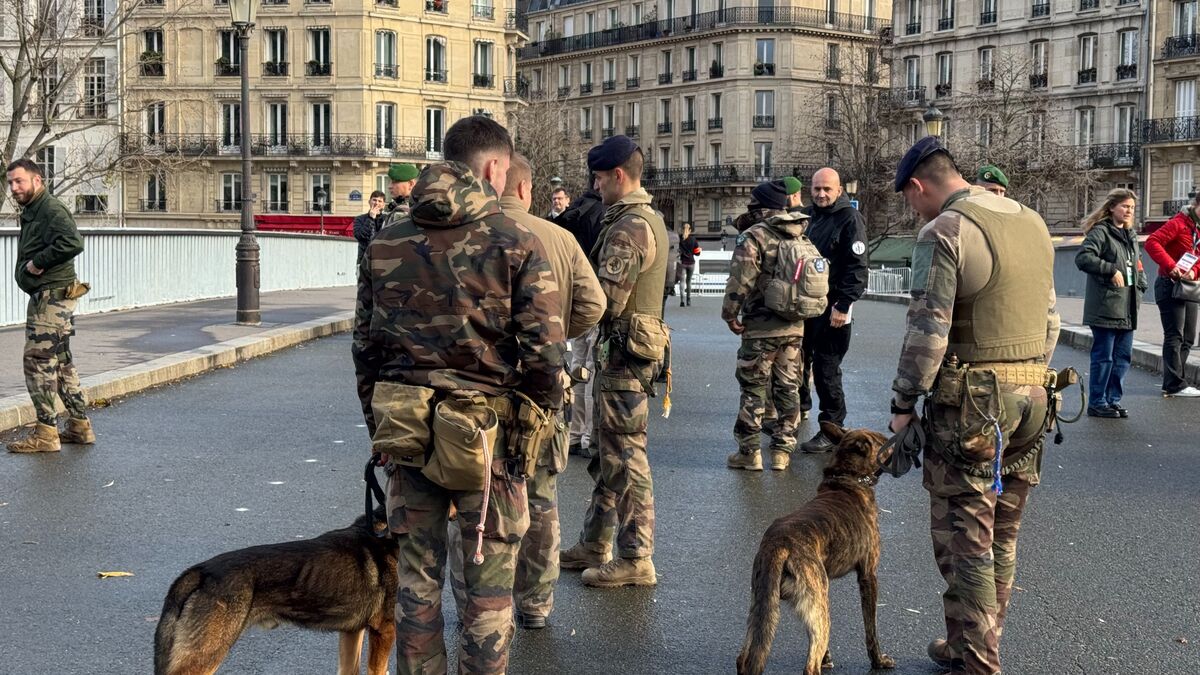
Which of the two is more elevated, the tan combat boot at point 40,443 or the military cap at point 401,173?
the military cap at point 401,173

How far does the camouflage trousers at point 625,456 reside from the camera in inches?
248

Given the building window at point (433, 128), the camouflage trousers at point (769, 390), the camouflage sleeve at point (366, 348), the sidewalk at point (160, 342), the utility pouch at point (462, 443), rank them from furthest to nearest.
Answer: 1. the building window at point (433, 128)
2. the sidewalk at point (160, 342)
3. the camouflage trousers at point (769, 390)
4. the camouflage sleeve at point (366, 348)
5. the utility pouch at point (462, 443)

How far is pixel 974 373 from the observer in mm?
4938

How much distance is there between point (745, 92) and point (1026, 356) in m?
80.6

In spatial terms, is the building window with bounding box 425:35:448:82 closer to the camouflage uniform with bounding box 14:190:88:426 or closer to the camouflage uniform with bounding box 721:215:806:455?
the camouflage uniform with bounding box 14:190:88:426

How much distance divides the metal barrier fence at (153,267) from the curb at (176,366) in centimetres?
301

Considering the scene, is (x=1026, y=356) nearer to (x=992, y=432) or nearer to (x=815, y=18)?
(x=992, y=432)

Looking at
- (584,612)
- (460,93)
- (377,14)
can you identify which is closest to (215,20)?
(377,14)

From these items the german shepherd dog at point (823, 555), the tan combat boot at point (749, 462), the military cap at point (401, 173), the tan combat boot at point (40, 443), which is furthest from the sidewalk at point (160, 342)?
the german shepherd dog at point (823, 555)

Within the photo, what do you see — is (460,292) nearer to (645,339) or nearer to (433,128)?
(645,339)

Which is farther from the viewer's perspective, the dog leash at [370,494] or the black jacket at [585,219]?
the black jacket at [585,219]

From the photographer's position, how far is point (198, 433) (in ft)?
34.8

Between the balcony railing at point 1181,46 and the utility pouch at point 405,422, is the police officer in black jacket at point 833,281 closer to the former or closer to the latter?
the utility pouch at point 405,422

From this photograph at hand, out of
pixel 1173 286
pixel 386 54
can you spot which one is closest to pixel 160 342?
pixel 1173 286
